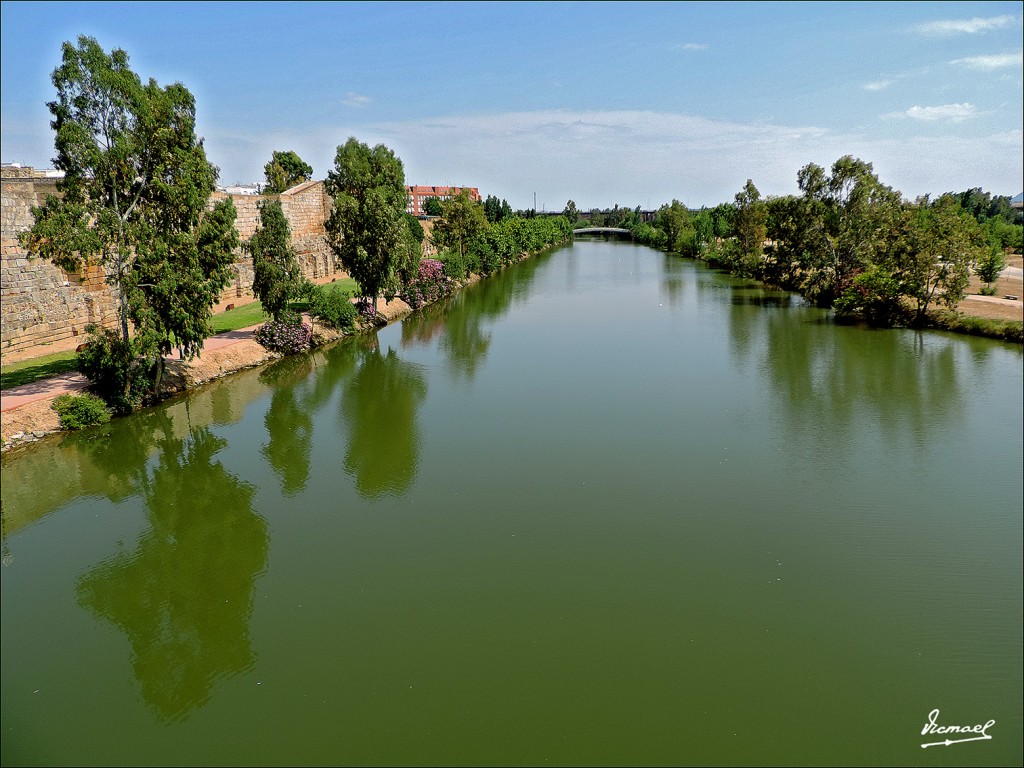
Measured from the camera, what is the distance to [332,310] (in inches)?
842

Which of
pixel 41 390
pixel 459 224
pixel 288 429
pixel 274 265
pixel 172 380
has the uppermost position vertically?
pixel 459 224

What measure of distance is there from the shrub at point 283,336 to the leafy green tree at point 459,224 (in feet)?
60.2

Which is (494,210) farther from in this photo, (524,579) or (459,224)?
(524,579)

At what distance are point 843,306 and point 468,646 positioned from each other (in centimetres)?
2227

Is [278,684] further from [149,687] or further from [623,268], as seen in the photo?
[623,268]

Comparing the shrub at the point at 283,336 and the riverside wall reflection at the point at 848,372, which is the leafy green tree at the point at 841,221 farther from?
the shrub at the point at 283,336

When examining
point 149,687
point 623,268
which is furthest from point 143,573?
point 623,268

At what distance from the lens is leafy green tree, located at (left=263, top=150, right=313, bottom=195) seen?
164 ft

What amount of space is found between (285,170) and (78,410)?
44.2 metres

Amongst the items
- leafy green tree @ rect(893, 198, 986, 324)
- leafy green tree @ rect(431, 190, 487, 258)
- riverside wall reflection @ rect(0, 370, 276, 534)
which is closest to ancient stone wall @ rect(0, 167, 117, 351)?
riverside wall reflection @ rect(0, 370, 276, 534)

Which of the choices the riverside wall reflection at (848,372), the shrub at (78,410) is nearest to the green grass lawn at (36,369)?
the shrub at (78,410)

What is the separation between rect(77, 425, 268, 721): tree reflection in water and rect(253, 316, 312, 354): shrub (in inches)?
321

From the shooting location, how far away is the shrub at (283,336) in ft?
60.3

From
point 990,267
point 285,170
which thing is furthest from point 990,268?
point 285,170
